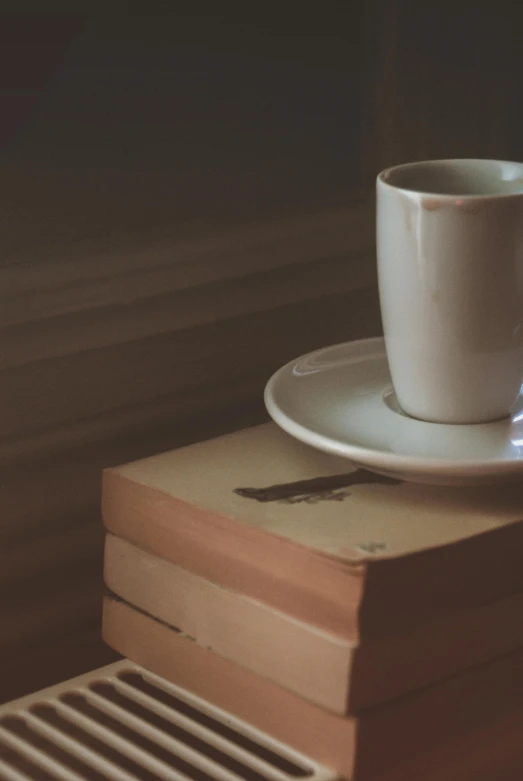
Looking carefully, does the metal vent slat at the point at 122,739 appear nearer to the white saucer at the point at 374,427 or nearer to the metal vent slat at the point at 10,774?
the metal vent slat at the point at 10,774

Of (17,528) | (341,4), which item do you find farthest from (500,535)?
(341,4)

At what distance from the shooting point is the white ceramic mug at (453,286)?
1.99ft

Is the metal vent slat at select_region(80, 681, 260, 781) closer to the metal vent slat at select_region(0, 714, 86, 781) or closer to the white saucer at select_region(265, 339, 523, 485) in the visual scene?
the metal vent slat at select_region(0, 714, 86, 781)

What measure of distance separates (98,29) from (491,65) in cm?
38

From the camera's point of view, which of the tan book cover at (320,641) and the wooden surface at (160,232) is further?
the wooden surface at (160,232)

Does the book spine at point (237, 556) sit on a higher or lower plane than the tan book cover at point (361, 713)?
higher

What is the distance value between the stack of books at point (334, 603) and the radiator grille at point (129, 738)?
1 centimetres

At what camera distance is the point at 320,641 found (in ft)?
1.80

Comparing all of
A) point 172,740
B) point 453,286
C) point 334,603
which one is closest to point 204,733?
point 172,740

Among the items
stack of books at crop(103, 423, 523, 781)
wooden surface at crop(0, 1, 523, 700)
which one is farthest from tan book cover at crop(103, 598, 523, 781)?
wooden surface at crop(0, 1, 523, 700)

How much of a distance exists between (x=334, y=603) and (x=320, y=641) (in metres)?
0.02

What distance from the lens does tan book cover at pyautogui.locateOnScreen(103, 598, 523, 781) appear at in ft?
1.81

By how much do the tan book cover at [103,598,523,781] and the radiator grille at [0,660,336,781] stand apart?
1 cm

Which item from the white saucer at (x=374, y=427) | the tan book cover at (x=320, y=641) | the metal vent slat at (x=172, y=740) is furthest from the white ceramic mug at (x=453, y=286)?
the metal vent slat at (x=172, y=740)
